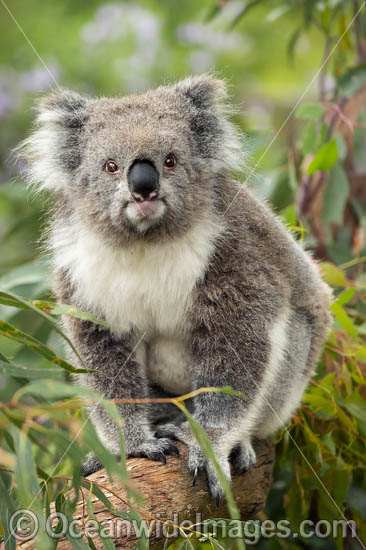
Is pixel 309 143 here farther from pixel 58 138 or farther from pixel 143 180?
pixel 143 180

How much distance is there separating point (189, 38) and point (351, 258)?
11.9ft

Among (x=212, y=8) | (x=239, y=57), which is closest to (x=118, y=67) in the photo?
(x=239, y=57)

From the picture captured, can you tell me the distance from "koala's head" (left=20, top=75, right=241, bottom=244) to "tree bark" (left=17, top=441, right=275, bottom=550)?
2.56 ft

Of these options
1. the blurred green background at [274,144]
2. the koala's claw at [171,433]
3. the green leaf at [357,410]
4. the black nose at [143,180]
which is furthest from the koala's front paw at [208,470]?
the black nose at [143,180]

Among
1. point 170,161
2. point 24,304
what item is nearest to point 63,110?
point 170,161

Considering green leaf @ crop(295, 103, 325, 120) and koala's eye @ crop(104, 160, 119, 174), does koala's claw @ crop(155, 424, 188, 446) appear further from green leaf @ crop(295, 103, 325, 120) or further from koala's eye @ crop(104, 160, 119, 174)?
green leaf @ crop(295, 103, 325, 120)

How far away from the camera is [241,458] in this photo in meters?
2.52

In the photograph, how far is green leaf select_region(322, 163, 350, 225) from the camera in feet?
12.4

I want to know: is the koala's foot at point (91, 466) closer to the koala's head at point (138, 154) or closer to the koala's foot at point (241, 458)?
the koala's foot at point (241, 458)

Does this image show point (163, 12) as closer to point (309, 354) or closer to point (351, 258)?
point (351, 258)

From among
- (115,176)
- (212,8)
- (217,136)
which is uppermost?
(212,8)

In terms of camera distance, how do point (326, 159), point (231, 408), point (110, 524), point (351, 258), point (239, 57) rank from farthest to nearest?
1. point (239, 57)
2. point (351, 258)
3. point (326, 159)
4. point (231, 408)
5. point (110, 524)

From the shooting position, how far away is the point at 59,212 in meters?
2.57

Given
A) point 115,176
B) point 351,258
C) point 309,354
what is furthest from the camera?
point 351,258
